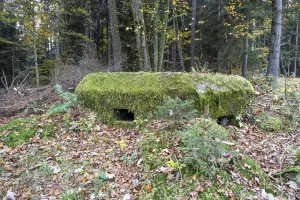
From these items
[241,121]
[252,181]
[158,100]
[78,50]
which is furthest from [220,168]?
[78,50]

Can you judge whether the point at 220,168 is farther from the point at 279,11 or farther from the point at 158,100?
the point at 279,11

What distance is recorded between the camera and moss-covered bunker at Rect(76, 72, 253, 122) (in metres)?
4.45

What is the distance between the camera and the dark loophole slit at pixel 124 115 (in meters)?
4.81

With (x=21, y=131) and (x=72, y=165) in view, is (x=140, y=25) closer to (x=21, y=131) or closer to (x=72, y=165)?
(x=21, y=131)

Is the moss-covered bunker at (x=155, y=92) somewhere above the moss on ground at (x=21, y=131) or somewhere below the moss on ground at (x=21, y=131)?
above

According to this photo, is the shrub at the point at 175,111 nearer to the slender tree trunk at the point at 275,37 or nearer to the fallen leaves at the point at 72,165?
the fallen leaves at the point at 72,165

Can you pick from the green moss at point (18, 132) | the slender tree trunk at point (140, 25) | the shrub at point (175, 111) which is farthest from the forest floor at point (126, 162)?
the slender tree trunk at point (140, 25)

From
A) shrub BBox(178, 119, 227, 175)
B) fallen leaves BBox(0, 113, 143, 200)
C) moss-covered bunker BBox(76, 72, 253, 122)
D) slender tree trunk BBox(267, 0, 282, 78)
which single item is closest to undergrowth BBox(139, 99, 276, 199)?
shrub BBox(178, 119, 227, 175)

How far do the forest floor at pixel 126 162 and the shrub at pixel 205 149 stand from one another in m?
0.14

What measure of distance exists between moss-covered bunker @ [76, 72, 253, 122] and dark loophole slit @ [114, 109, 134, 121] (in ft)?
0.39

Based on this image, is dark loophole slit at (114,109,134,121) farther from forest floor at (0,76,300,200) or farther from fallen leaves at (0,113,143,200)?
fallen leaves at (0,113,143,200)

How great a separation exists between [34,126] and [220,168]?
3.91 m

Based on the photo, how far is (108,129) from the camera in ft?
14.9

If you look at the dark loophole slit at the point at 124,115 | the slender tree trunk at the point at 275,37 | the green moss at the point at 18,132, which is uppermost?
the slender tree trunk at the point at 275,37
